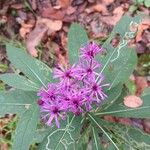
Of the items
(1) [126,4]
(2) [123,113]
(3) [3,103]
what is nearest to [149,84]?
(1) [126,4]

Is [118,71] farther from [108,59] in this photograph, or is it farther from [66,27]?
[66,27]

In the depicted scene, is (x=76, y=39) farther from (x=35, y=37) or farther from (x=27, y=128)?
(x=35, y=37)

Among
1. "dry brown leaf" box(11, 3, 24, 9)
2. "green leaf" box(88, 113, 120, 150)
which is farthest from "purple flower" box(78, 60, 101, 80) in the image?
"dry brown leaf" box(11, 3, 24, 9)

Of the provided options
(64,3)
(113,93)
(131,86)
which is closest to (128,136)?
(113,93)

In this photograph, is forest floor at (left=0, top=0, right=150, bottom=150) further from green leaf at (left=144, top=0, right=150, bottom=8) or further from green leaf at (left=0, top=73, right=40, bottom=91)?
green leaf at (left=0, top=73, right=40, bottom=91)

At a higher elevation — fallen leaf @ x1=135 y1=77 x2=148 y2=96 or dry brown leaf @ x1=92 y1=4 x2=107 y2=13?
dry brown leaf @ x1=92 y1=4 x2=107 y2=13

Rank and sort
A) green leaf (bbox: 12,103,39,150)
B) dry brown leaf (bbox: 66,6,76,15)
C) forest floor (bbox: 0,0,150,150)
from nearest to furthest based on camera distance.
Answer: green leaf (bbox: 12,103,39,150)
forest floor (bbox: 0,0,150,150)
dry brown leaf (bbox: 66,6,76,15)

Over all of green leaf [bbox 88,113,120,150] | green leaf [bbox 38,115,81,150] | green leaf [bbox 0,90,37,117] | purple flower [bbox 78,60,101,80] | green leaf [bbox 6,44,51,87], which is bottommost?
green leaf [bbox 38,115,81,150]

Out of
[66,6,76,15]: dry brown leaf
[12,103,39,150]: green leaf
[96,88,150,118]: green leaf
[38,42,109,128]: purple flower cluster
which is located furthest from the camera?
[66,6,76,15]: dry brown leaf
